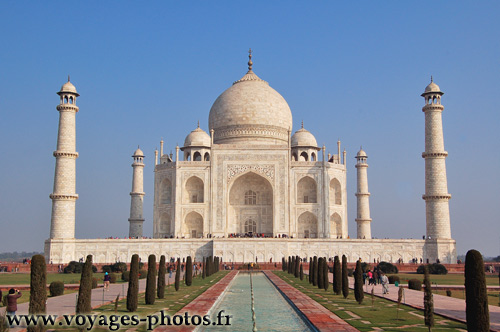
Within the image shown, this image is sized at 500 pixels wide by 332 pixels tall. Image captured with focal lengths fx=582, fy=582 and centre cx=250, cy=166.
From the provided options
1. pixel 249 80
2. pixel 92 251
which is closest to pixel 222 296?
pixel 92 251

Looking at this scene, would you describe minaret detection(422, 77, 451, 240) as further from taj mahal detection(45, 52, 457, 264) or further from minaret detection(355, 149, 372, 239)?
minaret detection(355, 149, 372, 239)

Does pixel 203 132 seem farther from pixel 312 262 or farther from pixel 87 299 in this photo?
pixel 87 299

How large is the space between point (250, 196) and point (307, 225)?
11.2 feet

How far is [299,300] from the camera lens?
37.2 feet

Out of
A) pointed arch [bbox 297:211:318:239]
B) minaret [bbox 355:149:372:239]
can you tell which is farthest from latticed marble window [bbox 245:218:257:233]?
minaret [bbox 355:149:372:239]

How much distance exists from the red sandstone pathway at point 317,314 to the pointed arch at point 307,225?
55.4 ft

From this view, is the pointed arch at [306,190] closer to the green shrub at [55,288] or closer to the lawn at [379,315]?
the lawn at [379,315]

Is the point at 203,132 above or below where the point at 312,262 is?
above

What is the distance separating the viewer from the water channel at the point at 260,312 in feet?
27.7

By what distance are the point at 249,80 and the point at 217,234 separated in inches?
429

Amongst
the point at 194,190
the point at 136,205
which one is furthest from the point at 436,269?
the point at 136,205

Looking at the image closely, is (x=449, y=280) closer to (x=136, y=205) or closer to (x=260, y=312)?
(x=260, y=312)

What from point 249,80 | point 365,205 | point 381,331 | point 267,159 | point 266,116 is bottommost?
point 381,331

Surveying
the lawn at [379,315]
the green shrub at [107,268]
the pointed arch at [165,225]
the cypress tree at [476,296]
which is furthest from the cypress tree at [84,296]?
the pointed arch at [165,225]
